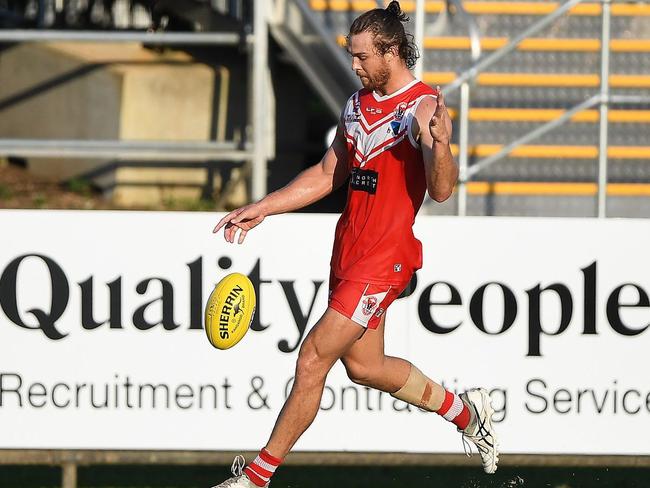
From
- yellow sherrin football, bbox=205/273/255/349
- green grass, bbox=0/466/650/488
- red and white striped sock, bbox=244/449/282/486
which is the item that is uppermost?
yellow sherrin football, bbox=205/273/255/349

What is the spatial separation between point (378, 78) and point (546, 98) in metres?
5.84

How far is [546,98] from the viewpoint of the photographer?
1066cm

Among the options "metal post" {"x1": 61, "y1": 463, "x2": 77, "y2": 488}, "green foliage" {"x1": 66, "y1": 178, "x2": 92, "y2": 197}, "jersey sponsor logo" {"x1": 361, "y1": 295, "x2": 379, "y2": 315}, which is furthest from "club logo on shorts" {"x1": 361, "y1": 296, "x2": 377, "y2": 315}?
"green foliage" {"x1": 66, "y1": 178, "x2": 92, "y2": 197}

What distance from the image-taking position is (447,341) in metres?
6.16

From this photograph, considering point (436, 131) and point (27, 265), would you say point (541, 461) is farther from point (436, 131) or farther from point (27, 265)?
point (27, 265)

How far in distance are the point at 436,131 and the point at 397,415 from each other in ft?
6.63

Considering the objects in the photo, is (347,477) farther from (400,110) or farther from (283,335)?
(400,110)

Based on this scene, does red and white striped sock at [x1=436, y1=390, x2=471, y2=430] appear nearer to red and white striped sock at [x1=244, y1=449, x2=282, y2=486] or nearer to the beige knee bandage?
the beige knee bandage

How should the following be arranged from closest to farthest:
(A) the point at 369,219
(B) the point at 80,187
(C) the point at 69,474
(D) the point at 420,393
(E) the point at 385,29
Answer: (E) the point at 385,29
(A) the point at 369,219
(D) the point at 420,393
(C) the point at 69,474
(B) the point at 80,187

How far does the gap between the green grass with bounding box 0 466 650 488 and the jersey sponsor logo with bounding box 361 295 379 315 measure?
1657 mm

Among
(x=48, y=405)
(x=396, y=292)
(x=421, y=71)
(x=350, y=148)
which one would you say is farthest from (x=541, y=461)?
(x=421, y=71)

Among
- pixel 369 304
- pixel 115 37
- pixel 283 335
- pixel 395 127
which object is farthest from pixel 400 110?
pixel 115 37

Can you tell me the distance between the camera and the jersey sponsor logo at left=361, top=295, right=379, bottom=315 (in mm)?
5105

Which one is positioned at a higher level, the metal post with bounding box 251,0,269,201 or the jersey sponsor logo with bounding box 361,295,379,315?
the metal post with bounding box 251,0,269,201
